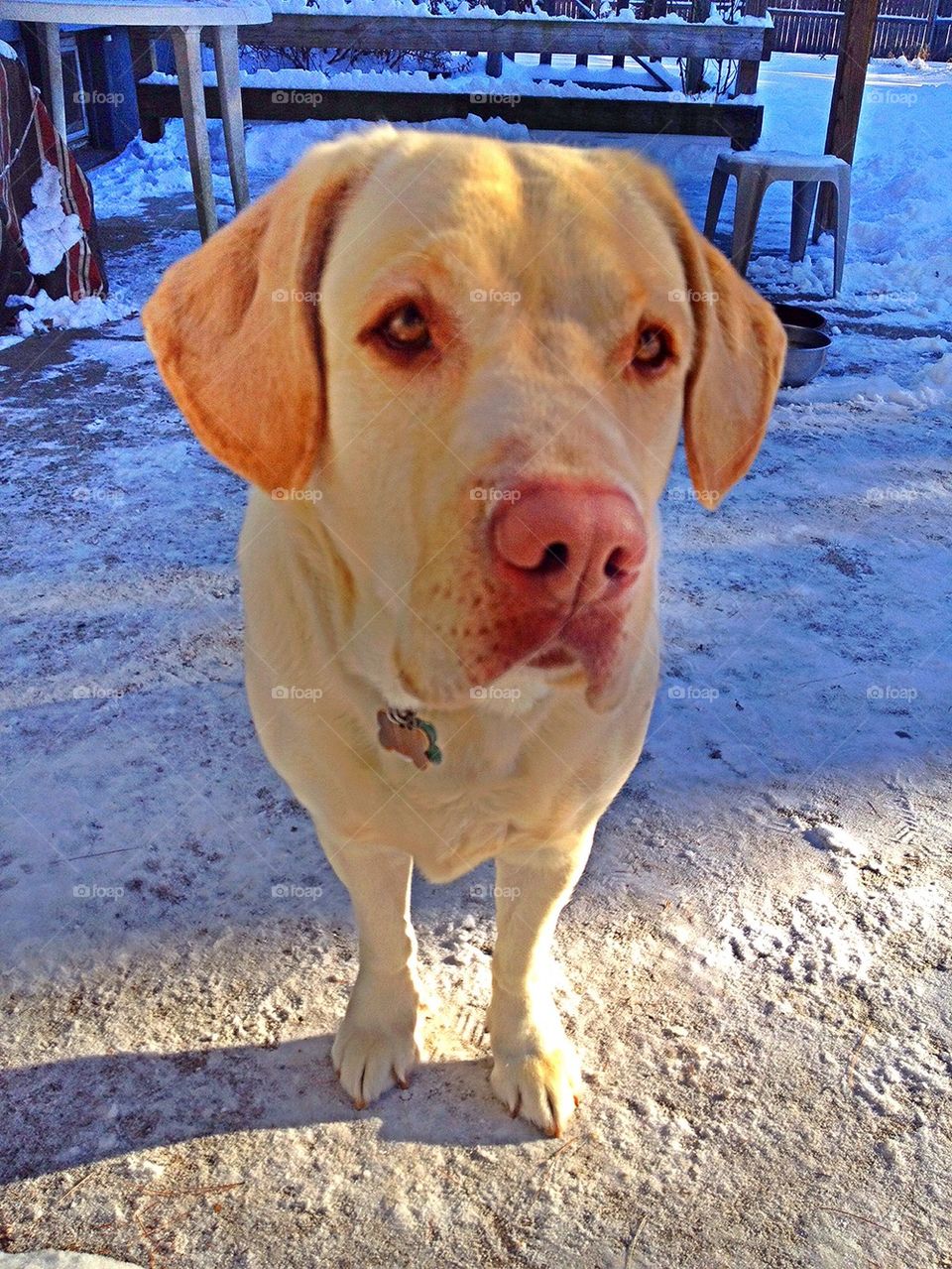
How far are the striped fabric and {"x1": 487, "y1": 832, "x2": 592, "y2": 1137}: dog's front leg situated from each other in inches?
222

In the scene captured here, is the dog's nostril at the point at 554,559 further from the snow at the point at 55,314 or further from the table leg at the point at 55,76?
the table leg at the point at 55,76

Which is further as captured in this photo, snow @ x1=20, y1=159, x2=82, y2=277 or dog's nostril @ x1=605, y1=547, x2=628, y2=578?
snow @ x1=20, y1=159, x2=82, y2=277

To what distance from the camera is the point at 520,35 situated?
33.0 feet

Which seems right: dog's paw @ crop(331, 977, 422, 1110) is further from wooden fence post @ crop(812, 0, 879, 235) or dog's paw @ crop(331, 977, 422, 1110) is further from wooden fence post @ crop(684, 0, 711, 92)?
wooden fence post @ crop(684, 0, 711, 92)

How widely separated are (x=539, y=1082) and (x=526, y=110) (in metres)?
10.2

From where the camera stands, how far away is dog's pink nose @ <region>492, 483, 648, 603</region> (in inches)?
48.8

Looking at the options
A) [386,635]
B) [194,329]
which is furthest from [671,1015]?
[194,329]

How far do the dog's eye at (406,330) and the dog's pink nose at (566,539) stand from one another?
1.18ft

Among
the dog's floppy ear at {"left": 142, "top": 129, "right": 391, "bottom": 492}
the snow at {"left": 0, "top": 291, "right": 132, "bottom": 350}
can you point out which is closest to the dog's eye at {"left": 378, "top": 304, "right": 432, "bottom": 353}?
the dog's floppy ear at {"left": 142, "top": 129, "right": 391, "bottom": 492}

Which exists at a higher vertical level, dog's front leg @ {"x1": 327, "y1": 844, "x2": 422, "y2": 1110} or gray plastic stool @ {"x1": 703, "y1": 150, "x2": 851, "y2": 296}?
gray plastic stool @ {"x1": 703, "y1": 150, "x2": 851, "y2": 296}

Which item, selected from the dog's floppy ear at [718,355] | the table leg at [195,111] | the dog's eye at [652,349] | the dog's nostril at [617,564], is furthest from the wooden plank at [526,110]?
the dog's nostril at [617,564]

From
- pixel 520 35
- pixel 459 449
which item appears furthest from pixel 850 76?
pixel 459 449

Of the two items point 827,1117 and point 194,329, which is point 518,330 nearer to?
point 194,329

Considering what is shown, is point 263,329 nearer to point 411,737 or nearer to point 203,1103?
point 411,737
